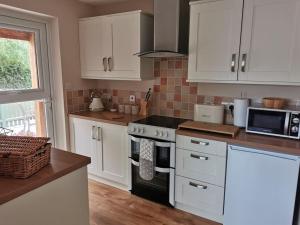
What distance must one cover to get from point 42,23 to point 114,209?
2343 millimetres

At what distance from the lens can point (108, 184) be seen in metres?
2.91

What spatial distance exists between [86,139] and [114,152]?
467 mm

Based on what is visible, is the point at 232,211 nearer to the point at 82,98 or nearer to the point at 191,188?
the point at 191,188

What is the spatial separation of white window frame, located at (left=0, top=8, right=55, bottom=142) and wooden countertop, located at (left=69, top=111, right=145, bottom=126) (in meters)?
0.38

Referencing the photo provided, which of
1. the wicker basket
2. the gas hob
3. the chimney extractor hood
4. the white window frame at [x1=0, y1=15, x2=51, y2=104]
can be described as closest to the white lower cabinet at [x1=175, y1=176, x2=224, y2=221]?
the gas hob

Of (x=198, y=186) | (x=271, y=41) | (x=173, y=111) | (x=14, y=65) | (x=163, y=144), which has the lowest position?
(x=198, y=186)

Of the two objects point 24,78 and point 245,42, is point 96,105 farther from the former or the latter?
point 245,42

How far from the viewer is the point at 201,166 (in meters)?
2.16

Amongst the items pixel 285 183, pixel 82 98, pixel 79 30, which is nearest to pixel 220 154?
pixel 285 183

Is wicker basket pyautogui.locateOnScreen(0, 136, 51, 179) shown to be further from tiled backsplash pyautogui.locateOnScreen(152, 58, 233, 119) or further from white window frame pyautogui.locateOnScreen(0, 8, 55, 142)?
tiled backsplash pyautogui.locateOnScreen(152, 58, 233, 119)

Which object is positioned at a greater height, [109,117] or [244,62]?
[244,62]

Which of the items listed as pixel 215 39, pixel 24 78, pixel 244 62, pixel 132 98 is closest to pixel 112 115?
pixel 132 98

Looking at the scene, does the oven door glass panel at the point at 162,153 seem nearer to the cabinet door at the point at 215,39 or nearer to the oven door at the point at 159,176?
the oven door at the point at 159,176

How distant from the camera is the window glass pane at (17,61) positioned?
2.45 meters
